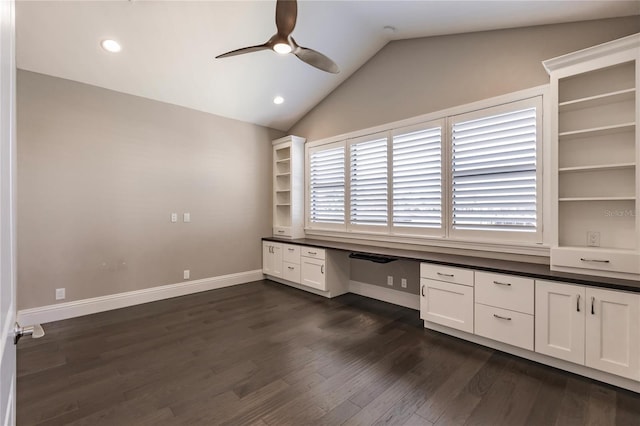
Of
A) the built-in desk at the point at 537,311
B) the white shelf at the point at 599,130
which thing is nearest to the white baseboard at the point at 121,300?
the built-in desk at the point at 537,311

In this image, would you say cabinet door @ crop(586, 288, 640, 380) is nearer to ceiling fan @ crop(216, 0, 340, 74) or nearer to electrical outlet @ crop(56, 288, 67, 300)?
ceiling fan @ crop(216, 0, 340, 74)

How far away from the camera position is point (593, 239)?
8.52ft

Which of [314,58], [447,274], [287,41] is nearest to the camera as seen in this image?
[287,41]

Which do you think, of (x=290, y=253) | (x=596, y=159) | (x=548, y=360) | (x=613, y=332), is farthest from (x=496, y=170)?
(x=290, y=253)

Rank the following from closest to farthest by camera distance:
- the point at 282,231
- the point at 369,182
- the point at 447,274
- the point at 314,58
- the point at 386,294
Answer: the point at 314,58, the point at 447,274, the point at 386,294, the point at 369,182, the point at 282,231

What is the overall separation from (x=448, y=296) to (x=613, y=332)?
1.22 m

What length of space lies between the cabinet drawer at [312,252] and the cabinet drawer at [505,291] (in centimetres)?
214

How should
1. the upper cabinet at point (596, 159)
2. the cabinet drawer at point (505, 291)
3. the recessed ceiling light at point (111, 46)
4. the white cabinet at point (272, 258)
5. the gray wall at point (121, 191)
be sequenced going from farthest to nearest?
the white cabinet at point (272, 258) → the gray wall at point (121, 191) → the recessed ceiling light at point (111, 46) → the cabinet drawer at point (505, 291) → the upper cabinet at point (596, 159)

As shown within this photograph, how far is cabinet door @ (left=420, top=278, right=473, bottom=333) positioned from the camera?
2.91m

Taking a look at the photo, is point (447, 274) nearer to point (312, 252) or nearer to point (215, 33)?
point (312, 252)

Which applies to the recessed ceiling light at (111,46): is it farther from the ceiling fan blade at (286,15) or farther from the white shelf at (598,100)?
the white shelf at (598,100)

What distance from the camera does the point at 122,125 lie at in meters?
3.95

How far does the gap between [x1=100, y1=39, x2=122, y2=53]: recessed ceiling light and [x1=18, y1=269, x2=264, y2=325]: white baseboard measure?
3.02 metres

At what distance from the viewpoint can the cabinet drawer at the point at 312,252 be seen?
14.3 ft
